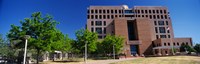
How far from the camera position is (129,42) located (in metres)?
42.5

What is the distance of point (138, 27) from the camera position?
142ft

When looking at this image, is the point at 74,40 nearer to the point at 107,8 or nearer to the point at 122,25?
the point at 122,25

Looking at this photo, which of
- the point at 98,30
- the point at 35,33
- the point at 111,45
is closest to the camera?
the point at 35,33

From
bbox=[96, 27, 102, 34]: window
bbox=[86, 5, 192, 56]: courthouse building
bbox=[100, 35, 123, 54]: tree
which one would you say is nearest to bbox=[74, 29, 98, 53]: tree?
bbox=[100, 35, 123, 54]: tree

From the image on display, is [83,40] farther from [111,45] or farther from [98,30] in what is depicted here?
[98,30]

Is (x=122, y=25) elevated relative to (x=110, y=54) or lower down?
elevated

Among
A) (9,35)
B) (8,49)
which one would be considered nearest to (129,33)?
(8,49)

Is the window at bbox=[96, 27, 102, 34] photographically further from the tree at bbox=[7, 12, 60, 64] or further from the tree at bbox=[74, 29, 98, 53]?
the tree at bbox=[7, 12, 60, 64]

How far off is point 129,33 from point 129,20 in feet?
9.85

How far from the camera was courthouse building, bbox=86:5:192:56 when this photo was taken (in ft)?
133

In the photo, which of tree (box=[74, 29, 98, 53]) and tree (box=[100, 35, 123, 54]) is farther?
tree (box=[100, 35, 123, 54])

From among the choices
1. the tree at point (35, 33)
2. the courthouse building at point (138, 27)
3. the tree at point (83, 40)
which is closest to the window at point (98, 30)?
the courthouse building at point (138, 27)

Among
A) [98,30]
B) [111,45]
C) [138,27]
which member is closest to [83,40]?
[111,45]

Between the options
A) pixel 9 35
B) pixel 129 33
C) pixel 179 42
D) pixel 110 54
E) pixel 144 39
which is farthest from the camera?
pixel 129 33
